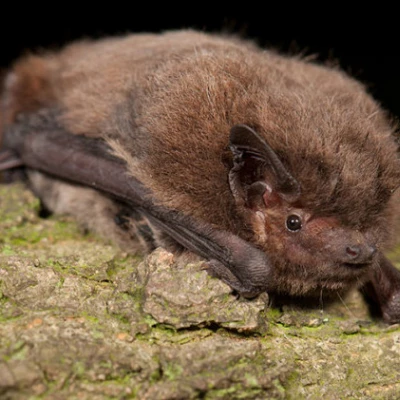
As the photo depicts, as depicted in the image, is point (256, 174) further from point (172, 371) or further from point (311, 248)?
point (172, 371)

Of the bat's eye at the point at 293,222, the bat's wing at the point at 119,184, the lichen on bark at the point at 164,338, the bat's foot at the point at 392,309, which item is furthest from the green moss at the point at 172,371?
the bat's foot at the point at 392,309

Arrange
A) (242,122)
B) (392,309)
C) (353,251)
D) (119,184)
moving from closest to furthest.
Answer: (353,251), (242,122), (392,309), (119,184)

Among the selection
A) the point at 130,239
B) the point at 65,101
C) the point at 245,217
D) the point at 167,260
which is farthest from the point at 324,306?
the point at 65,101

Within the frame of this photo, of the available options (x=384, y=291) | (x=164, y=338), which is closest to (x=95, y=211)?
(x=164, y=338)

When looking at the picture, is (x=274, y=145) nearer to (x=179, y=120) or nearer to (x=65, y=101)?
(x=179, y=120)

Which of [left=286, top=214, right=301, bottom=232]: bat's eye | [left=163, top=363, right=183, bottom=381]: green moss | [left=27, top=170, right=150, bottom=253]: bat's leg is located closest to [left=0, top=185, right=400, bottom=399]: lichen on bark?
[left=163, top=363, right=183, bottom=381]: green moss

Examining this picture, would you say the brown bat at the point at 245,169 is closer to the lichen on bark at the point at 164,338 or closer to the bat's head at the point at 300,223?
the bat's head at the point at 300,223
